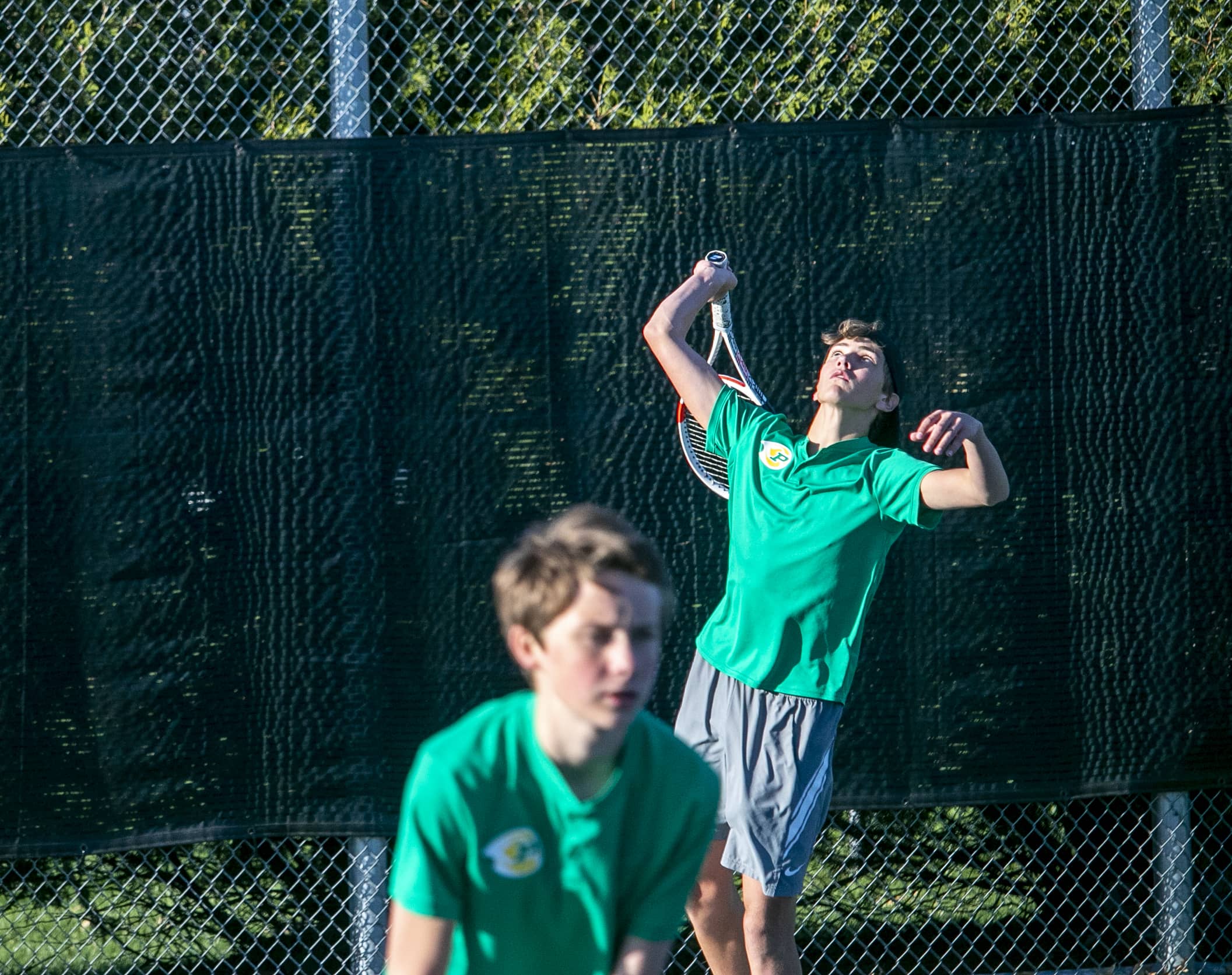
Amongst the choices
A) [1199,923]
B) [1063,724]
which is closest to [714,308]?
[1063,724]

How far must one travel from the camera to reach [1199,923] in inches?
147

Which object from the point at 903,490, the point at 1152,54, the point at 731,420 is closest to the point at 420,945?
the point at 903,490

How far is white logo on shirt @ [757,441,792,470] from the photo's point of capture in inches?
119

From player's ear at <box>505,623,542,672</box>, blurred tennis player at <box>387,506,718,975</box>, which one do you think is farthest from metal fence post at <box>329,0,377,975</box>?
player's ear at <box>505,623,542,672</box>

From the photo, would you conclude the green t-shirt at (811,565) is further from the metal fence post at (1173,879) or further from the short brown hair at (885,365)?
the metal fence post at (1173,879)

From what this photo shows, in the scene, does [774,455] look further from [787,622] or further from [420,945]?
[420,945]

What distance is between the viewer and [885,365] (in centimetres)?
307

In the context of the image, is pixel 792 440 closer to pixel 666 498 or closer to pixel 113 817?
pixel 666 498

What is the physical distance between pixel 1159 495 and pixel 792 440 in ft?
3.62

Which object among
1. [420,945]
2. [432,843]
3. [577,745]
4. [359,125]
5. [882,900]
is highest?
[359,125]

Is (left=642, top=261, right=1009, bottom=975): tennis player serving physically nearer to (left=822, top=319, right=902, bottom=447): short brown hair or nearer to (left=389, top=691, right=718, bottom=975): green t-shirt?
(left=822, top=319, right=902, bottom=447): short brown hair

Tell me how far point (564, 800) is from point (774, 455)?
4.82ft

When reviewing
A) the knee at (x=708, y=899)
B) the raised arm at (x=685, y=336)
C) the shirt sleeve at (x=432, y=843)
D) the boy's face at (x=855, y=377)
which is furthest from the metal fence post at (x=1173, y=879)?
the shirt sleeve at (x=432, y=843)

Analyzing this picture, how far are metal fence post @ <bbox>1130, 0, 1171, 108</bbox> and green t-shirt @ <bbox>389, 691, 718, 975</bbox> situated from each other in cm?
260
